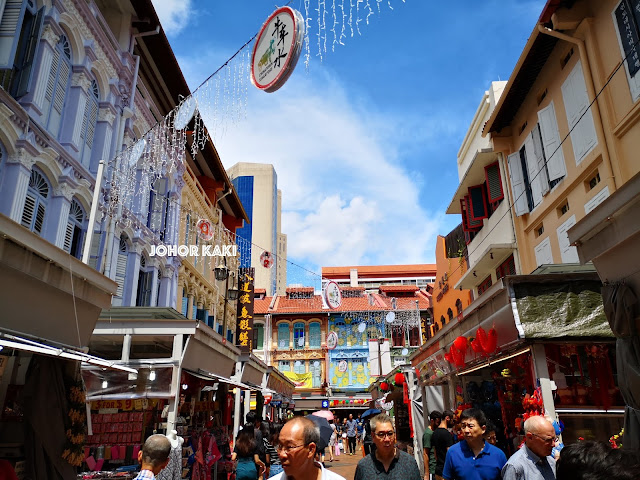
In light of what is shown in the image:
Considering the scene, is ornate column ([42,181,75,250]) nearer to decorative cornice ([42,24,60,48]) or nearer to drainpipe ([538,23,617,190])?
decorative cornice ([42,24,60,48])

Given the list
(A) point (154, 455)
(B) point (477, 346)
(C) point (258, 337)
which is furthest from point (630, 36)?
(C) point (258, 337)

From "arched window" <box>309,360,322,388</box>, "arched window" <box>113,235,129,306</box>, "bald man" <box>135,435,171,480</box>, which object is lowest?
"bald man" <box>135,435,171,480</box>

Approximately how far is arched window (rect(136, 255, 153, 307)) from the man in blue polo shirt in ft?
43.9

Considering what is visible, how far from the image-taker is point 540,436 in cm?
390

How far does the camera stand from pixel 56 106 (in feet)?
35.1

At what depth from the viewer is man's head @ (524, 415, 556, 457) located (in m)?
3.88

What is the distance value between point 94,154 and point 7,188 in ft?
11.5

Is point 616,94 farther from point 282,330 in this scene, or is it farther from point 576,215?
point 282,330

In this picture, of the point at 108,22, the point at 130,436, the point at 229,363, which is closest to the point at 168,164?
the point at 108,22

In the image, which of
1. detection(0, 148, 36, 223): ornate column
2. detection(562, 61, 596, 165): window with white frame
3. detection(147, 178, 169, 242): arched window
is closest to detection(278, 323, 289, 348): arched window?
detection(147, 178, 169, 242): arched window

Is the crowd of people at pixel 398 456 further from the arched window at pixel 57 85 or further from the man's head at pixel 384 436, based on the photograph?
the arched window at pixel 57 85

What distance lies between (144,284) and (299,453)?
14.8 meters

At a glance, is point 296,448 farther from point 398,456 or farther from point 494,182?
point 494,182

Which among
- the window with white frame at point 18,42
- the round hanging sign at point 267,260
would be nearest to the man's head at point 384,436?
the window with white frame at point 18,42
